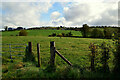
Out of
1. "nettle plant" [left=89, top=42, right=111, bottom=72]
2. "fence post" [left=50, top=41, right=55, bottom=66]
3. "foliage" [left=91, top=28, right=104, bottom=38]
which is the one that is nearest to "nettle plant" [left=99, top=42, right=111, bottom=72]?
"nettle plant" [left=89, top=42, right=111, bottom=72]

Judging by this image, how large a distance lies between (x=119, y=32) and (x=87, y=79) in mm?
3104

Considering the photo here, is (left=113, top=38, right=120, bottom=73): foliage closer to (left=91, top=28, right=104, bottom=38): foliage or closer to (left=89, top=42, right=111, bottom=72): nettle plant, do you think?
(left=89, top=42, right=111, bottom=72): nettle plant

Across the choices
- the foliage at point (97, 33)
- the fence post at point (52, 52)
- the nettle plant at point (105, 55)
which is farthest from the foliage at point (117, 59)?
the foliage at point (97, 33)

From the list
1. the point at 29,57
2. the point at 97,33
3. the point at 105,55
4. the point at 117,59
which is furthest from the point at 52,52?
the point at 97,33

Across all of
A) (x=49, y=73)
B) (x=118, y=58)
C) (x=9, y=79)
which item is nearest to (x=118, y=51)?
(x=118, y=58)

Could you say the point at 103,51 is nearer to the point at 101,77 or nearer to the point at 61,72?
the point at 101,77

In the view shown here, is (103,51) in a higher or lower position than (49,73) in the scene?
higher

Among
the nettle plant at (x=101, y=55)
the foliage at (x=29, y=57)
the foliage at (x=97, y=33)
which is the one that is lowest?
the foliage at (x=29, y=57)

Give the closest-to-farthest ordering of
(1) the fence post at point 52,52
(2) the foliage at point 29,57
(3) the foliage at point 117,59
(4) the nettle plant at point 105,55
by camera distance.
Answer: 1. (3) the foliage at point 117,59
2. (4) the nettle plant at point 105,55
3. (1) the fence post at point 52,52
4. (2) the foliage at point 29,57

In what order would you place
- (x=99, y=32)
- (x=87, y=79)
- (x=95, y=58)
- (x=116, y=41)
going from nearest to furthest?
(x=87, y=79) → (x=116, y=41) → (x=95, y=58) → (x=99, y=32)

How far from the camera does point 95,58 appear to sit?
222 inches

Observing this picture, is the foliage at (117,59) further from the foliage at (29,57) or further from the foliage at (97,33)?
the foliage at (97,33)

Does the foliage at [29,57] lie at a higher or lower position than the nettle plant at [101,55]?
lower

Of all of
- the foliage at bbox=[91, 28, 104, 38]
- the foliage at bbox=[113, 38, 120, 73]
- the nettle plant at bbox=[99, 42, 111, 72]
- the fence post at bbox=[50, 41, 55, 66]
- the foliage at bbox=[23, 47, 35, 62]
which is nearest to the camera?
the foliage at bbox=[113, 38, 120, 73]
